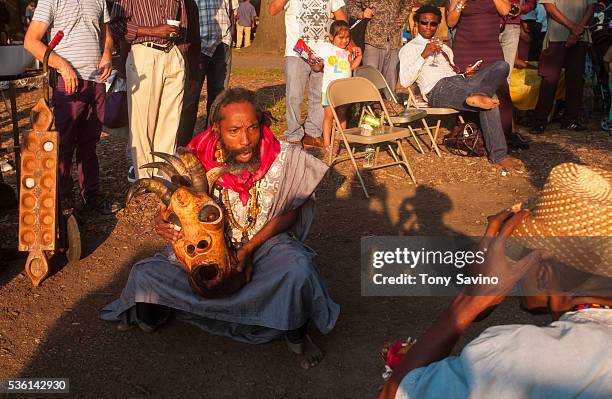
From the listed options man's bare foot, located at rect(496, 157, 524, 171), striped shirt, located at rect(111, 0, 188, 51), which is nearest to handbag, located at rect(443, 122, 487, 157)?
man's bare foot, located at rect(496, 157, 524, 171)

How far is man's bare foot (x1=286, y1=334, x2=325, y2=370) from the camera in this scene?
4098 mm

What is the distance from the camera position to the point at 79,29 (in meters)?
5.61

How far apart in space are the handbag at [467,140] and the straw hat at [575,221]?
642 cm

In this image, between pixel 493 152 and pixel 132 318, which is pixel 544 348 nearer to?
pixel 132 318

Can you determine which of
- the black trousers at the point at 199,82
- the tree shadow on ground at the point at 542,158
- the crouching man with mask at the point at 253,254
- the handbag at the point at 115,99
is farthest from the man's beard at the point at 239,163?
the tree shadow on ground at the point at 542,158

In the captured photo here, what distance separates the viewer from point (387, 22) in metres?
9.41

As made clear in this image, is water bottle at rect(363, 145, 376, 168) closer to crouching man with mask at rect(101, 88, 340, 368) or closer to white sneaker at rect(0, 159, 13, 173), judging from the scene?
crouching man with mask at rect(101, 88, 340, 368)

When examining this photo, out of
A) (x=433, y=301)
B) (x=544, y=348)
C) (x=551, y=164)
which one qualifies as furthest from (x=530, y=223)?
(x=551, y=164)

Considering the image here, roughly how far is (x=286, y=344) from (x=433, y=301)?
1.19 m

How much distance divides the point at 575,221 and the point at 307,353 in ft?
8.10

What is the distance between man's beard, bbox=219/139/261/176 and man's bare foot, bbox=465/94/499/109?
454cm

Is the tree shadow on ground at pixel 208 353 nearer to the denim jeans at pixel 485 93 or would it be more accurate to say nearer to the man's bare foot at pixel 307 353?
the man's bare foot at pixel 307 353

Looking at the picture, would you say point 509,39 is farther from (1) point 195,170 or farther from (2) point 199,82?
(1) point 195,170

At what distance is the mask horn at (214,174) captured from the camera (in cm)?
411
